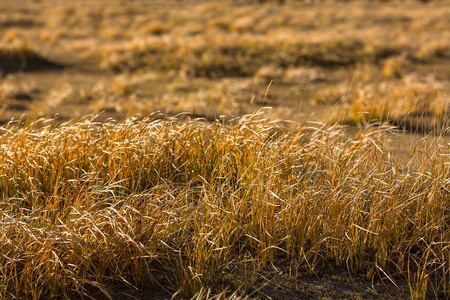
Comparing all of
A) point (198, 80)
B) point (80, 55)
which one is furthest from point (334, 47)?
point (80, 55)

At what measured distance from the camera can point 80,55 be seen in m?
13.5

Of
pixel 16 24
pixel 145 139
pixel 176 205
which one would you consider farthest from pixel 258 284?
pixel 16 24

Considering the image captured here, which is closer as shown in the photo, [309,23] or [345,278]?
[345,278]

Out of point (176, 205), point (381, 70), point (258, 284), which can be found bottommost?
point (381, 70)

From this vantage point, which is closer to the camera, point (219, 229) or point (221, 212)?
point (219, 229)

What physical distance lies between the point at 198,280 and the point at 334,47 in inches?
486

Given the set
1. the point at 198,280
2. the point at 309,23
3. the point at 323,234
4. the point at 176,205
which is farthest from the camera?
the point at 309,23

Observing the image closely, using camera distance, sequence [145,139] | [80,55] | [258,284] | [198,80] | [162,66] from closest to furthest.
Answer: [258,284], [145,139], [198,80], [162,66], [80,55]

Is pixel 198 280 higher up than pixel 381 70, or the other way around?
pixel 198 280

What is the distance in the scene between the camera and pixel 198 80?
10.8 meters

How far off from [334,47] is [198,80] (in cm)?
494

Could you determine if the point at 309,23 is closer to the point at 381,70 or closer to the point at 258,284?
the point at 381,70

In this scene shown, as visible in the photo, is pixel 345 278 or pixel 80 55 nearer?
pixel 345 278

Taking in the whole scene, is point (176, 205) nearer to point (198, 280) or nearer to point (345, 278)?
point (198, 280)
